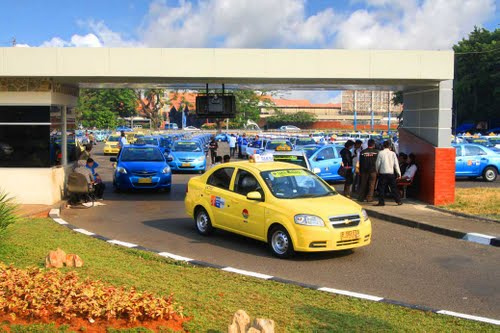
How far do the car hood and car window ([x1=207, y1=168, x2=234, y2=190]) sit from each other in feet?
5.38

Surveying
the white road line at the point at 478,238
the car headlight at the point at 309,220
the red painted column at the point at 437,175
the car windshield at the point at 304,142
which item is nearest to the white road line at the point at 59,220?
the car headlight at the point at 309,220

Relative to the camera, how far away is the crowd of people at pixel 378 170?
48.6 ft

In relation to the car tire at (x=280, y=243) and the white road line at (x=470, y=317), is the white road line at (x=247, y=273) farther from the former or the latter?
the white road line at (x=470, y=317)

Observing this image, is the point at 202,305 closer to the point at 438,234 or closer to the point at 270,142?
the point at 438,234

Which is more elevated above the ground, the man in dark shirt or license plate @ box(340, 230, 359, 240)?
the man in dark shirt

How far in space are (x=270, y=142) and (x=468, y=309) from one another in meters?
26.0

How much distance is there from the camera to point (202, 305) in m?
6.46

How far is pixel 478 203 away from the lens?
15344 mm

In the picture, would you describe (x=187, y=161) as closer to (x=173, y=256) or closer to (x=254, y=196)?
(x=254, y=196)

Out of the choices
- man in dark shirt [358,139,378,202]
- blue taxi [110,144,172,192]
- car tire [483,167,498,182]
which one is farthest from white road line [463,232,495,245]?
car tire [483,167,498,182]

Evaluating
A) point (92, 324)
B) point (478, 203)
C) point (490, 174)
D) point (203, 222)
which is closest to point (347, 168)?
point (478, 203)

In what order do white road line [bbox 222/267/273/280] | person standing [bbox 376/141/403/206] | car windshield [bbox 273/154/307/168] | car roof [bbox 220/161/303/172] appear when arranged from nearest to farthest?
white road line [bbox 222/267/273/280] → car roof [bbox 220/161/303/172] → person standing [bbox 376/141/403/206] → car windshield [bbox 273/154/307/168]

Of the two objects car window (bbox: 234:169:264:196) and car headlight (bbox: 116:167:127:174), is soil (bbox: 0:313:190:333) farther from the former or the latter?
car headlight (bbox: 116:167:127:174)

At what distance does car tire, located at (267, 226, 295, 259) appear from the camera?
9.70 m
